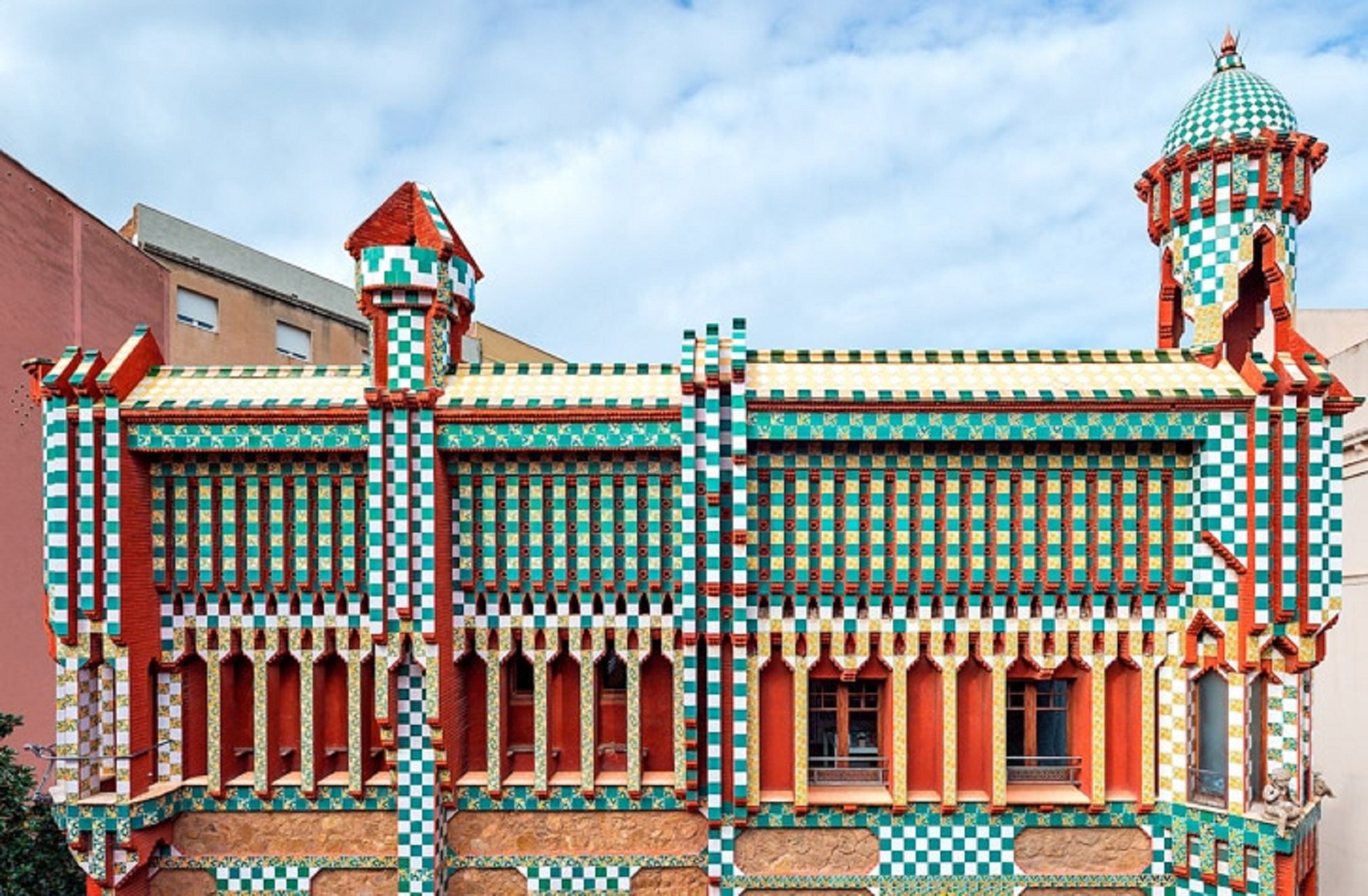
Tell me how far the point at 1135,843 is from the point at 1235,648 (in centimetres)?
274

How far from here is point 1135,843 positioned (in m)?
8.26

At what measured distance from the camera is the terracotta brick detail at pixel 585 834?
27.8ft

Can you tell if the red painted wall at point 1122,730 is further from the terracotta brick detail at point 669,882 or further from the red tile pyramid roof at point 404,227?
the red tile pyramid roof at point 404,227

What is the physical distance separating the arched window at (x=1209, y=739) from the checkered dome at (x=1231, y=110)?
6.66 m

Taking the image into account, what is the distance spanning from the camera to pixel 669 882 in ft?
27.8

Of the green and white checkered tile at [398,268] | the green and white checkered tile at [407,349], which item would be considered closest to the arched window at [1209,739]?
the green and white checkered tile at [407,349]

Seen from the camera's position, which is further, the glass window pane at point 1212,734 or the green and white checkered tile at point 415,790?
the green and white checkered tile at point 415,790

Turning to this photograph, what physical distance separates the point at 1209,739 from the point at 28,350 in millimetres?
20571

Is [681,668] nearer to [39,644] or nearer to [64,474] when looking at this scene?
[64,474]

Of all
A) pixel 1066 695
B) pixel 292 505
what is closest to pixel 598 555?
pixel 292 505

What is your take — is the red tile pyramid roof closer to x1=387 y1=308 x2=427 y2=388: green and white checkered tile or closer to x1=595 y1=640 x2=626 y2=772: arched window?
x1=387 y1=308 x2=427 y2=388: green and white checkered tile

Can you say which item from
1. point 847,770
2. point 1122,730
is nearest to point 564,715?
point 847,770

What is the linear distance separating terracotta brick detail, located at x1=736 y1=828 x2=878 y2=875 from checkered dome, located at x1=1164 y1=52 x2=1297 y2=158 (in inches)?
383

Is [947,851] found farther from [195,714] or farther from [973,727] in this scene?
[195,714]
